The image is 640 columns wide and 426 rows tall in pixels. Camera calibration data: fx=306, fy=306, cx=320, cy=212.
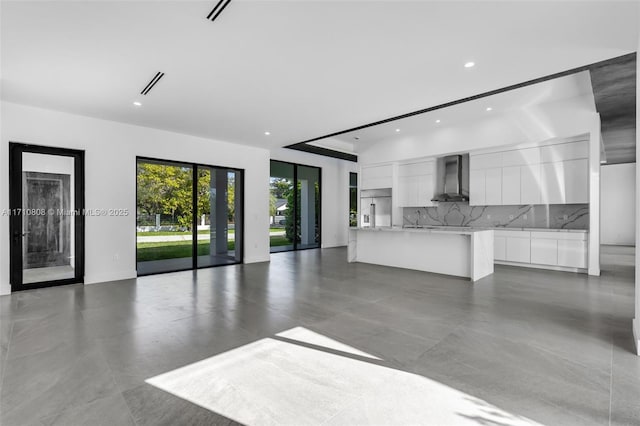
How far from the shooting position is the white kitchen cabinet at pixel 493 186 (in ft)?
23.4

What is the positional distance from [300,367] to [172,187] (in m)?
5.53

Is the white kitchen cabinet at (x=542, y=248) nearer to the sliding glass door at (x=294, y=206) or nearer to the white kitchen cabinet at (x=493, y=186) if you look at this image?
the white kitchen cabinet at (x=493, y=186)

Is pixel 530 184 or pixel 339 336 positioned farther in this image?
pixel 530 184

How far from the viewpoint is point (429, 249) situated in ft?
20.4

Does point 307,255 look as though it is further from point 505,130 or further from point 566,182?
point 566,182

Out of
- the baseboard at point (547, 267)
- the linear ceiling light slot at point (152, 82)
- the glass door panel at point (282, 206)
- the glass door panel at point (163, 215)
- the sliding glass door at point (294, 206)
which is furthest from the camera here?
the sliding glass door at point (294, 206)

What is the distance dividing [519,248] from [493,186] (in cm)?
152

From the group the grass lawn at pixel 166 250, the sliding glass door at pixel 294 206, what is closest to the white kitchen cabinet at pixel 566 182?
the sliding glass door at pixel 294 206

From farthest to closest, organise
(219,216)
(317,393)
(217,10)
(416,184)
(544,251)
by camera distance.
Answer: (416,184), (219,216), (544,251), (217,10), (317,393)

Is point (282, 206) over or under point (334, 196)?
under

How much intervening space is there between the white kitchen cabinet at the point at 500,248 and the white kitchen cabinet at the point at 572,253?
1.00 m

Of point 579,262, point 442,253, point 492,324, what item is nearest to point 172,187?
point 442,253

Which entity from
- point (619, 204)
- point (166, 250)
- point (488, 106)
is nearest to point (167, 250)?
point (166, 250)

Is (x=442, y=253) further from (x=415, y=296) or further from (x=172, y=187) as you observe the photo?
(x=172, y=187)
